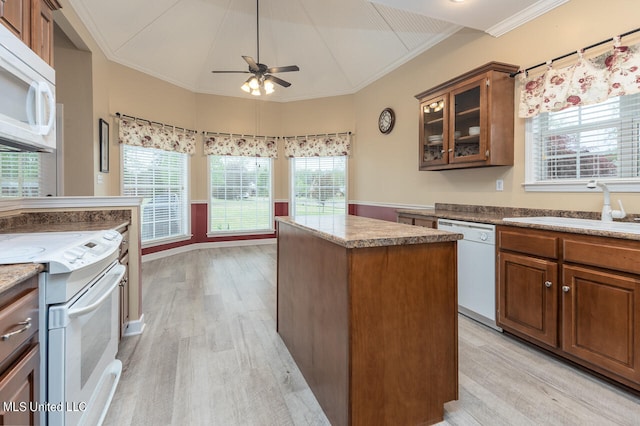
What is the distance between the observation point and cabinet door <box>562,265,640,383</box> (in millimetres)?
1703

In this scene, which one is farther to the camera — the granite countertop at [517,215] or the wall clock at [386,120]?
the wall clock at [386,120]

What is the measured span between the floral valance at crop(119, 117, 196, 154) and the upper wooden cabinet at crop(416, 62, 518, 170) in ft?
13.1

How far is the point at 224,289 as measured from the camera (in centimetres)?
366

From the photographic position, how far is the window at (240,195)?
6008mm

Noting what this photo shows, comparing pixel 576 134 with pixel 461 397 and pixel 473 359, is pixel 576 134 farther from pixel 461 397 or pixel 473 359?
pixel 461 397

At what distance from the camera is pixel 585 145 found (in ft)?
8.34

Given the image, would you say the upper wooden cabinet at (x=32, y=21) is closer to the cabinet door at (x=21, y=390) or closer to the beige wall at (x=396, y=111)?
the cabinet door at (x=21, y=390)

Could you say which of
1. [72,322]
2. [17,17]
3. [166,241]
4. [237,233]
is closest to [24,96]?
[17,17]

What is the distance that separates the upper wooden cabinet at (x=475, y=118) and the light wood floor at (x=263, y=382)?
1573 millimetres

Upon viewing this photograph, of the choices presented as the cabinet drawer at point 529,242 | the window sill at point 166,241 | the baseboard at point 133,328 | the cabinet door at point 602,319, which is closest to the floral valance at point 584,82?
the cabinet drawer at point 529,242

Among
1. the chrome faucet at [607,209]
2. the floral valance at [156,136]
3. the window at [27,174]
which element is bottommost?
the chrome faucet at [607,209]

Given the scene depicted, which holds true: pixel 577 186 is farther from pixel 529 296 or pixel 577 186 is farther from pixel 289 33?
pixel 289 33

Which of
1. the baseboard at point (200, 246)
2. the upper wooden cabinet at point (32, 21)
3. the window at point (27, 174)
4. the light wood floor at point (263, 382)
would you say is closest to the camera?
the upper wooden cabinet at point (32, 21)

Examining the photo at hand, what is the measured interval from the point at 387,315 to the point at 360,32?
4431 millimetres
